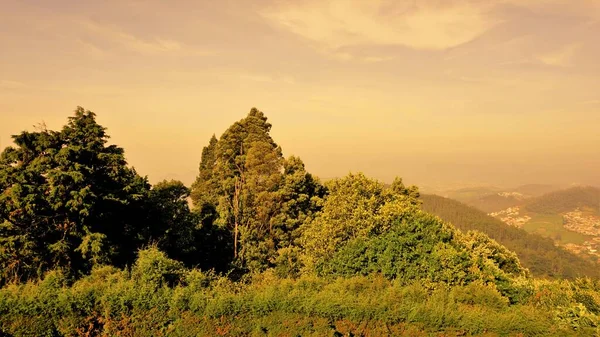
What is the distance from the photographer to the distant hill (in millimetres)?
130375

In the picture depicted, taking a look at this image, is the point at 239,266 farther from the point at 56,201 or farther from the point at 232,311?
the point at 232,311

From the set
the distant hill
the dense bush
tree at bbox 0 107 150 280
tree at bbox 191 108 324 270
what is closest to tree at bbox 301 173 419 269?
tree at bbox 191 108 324 270

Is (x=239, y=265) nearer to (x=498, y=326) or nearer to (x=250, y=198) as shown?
(x=250, y=198)

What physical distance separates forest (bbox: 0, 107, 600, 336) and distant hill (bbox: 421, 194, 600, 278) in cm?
10474

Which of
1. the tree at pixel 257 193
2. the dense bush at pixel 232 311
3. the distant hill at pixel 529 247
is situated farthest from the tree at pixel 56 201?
the distant hill at pixel 529 247

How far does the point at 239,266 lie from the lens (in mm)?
29500

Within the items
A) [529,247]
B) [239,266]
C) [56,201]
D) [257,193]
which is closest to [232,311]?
[56,201]

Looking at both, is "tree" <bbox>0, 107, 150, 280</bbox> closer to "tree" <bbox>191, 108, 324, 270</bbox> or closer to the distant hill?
"tree" <bbox>191, 108, 324, 270</bbox>

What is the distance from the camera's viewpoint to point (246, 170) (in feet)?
106

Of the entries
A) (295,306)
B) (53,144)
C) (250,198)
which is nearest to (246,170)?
(250,198)

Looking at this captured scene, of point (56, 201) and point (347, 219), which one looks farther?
point (347, 219)

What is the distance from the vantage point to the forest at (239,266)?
1351 cm

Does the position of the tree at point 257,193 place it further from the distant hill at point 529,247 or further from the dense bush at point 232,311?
the distant hill at point 529,247

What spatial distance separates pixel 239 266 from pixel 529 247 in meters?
171
